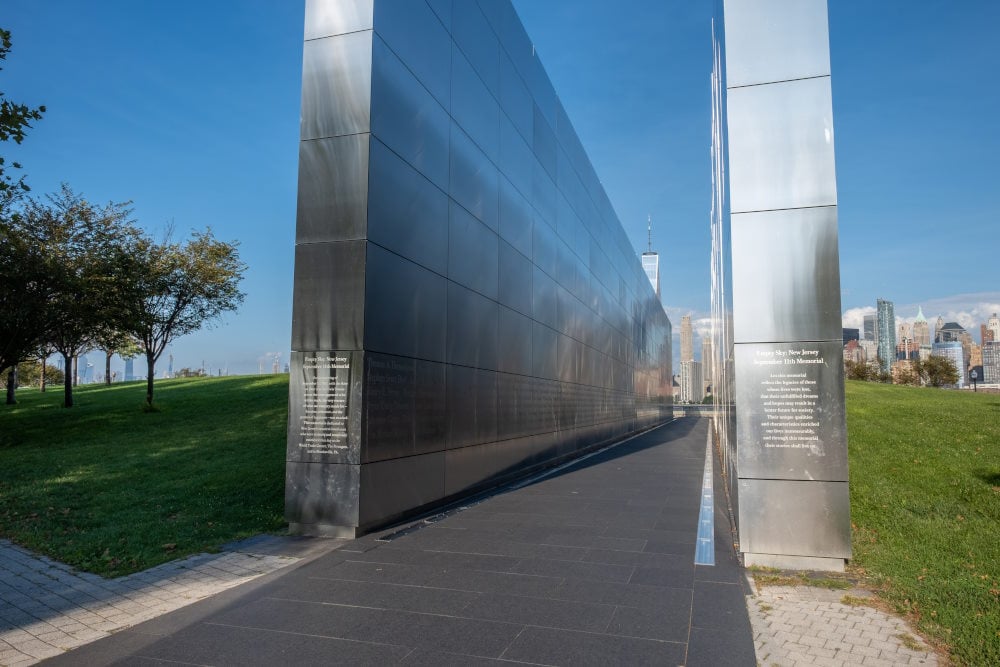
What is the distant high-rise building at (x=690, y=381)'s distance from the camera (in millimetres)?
149250

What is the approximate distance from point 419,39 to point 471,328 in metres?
4.92

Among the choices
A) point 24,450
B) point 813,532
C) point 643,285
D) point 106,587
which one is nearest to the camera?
point 106,587

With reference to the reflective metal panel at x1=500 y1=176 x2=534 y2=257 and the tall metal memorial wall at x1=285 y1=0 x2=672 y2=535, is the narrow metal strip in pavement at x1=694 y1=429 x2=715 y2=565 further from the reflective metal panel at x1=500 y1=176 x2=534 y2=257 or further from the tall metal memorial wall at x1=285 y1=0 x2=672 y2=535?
the reflective metal panel at x1=500 y1=176 x2=534 y2=257

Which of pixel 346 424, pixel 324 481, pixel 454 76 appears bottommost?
pixel 324 481

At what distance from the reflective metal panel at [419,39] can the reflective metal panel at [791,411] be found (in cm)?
639

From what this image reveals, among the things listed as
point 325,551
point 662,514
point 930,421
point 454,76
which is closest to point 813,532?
point 662,514

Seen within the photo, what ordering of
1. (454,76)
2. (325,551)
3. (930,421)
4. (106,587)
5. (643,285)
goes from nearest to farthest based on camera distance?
1. (106,587)
2. (325,551)
3. (454,76)
4. (930,421)
5. (643,285)

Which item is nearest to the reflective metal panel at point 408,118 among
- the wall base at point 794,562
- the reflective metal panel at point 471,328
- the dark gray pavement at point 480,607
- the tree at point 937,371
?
the reflective metal panel at point 471,328

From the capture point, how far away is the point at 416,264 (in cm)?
1009

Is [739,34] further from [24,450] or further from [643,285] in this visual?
[643,285]

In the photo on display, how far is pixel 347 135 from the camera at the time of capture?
885cm

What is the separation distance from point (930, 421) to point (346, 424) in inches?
721

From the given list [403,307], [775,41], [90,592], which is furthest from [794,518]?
[90,592]

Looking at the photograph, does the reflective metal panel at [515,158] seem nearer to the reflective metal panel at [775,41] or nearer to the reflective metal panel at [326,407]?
the reflective metal panel at [775,41]
